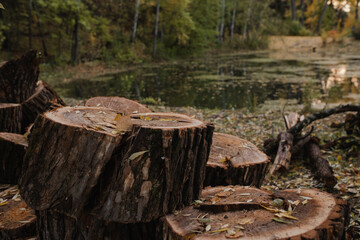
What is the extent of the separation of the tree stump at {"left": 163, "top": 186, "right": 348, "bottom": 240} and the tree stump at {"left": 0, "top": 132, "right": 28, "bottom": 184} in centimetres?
188

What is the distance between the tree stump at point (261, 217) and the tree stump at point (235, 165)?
42cm

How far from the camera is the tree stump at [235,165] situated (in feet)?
9.02

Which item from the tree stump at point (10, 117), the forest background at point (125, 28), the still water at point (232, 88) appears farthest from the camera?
the forest background at point (125, 28)

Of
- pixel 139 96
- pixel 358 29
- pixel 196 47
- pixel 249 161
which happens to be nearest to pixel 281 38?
pixel 358 29

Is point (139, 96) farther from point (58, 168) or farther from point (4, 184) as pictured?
point (58, 168)

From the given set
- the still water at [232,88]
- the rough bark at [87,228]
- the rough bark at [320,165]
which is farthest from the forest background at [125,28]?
the rough bark at [320,165]

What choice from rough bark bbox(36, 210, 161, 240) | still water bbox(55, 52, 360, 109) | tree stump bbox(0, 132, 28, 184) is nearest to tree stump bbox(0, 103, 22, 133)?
tree stump bbox(0, 132, 28, 184)

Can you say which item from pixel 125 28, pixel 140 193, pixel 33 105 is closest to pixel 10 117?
pixel 33 105

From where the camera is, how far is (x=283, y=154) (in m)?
4.40

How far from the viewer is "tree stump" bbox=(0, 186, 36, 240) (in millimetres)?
2350

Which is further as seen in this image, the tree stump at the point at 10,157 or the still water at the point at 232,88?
the still water at the point at 232,88

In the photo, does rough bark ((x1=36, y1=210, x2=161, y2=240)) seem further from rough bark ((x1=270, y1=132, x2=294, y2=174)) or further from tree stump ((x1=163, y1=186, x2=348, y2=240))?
rough bark ((x1=270, y1=132, x2=294, y2=174))

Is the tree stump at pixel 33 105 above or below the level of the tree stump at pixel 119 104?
below

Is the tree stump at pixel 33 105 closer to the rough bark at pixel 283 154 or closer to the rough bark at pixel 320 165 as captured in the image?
the rough bark at pixel 283 154
